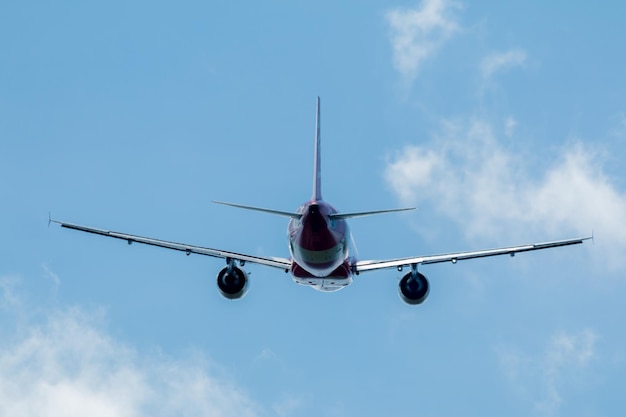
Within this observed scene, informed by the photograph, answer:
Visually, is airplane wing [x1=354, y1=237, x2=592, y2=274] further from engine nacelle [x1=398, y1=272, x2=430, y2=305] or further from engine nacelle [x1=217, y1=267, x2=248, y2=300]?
engine nacelle [x1=217, y1=267, x2=248, y2=300]

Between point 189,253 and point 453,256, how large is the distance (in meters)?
18.6

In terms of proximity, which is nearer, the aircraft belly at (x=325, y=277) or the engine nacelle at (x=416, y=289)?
the aircraft belly at (x=325, y=277)

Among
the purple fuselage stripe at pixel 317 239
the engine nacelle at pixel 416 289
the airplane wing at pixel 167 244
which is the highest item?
the airplane wing at pixel 167 244

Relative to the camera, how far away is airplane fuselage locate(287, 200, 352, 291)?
71.7 m

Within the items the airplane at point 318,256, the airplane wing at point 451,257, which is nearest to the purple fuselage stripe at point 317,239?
the airplane at point 318,256

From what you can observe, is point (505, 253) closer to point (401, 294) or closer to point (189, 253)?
point (401, 294)

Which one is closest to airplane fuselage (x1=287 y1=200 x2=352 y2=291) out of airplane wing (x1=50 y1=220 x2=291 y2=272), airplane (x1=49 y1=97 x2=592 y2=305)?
airplane (x1=49 y1=97 x2=592 y2=305)

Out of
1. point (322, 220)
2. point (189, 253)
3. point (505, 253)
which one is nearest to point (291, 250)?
point (322, 220)

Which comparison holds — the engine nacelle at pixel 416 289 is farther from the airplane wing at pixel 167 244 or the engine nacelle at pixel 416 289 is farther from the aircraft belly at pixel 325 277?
the airplane wing at pixel 167 244

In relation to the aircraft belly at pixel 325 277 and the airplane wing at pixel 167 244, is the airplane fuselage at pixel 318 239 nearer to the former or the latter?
the aircraft belly at pixel 325 277

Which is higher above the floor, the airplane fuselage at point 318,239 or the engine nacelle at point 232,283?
the engine nacelle at point 232,283

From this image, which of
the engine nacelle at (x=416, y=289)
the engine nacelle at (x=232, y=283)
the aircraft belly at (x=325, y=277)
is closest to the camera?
the aircraft belly at (x=325, y=277)

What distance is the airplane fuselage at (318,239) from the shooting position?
235 ft

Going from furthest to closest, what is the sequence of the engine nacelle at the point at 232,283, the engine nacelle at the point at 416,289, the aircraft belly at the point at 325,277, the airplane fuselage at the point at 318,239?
1. the engine nacelle at the point at 232,283
2. the engine nacelle at the point at 416,289
3. the aircraft belly at the point at 325,277
4. the airplane fuselage at the point at 318,239
